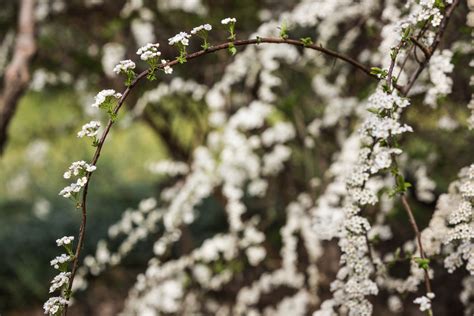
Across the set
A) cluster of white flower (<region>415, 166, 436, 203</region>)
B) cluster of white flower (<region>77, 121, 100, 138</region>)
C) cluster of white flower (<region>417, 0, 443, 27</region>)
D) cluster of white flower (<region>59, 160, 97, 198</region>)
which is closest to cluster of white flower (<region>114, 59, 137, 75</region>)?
cluster of white flower (<region>77, 121, 100, 138</region>)

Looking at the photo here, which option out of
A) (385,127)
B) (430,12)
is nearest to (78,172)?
(385,127)

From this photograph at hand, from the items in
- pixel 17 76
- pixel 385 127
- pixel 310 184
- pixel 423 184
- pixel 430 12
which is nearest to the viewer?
pixel 385 127

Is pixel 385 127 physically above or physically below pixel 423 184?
below

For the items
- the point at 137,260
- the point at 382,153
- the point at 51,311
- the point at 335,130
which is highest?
the point at 137,260

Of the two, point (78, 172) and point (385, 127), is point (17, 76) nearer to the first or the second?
point (78, 172)

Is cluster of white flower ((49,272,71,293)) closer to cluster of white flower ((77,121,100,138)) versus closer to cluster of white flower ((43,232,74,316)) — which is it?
cluster of white flower ((43,232,74,316))

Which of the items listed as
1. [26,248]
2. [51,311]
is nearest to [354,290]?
[51,311]

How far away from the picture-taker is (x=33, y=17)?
277cm

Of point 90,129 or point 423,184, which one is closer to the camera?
point 90,129

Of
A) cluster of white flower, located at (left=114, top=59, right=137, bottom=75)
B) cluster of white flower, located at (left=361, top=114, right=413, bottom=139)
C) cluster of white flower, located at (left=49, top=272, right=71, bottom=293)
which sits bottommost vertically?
cluster of white flower, located at (left=49, top=272, right=71, bottom=293)

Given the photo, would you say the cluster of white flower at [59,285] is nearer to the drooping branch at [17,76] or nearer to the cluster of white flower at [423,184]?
the drooping branch at [17,76]

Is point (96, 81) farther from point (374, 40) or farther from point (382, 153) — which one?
point (382, 153)

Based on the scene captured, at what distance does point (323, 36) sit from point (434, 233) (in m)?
1.50

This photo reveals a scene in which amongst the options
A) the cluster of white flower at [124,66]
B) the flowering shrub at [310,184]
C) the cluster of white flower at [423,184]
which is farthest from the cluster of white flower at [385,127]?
the cluster of white flower at [423,184]
